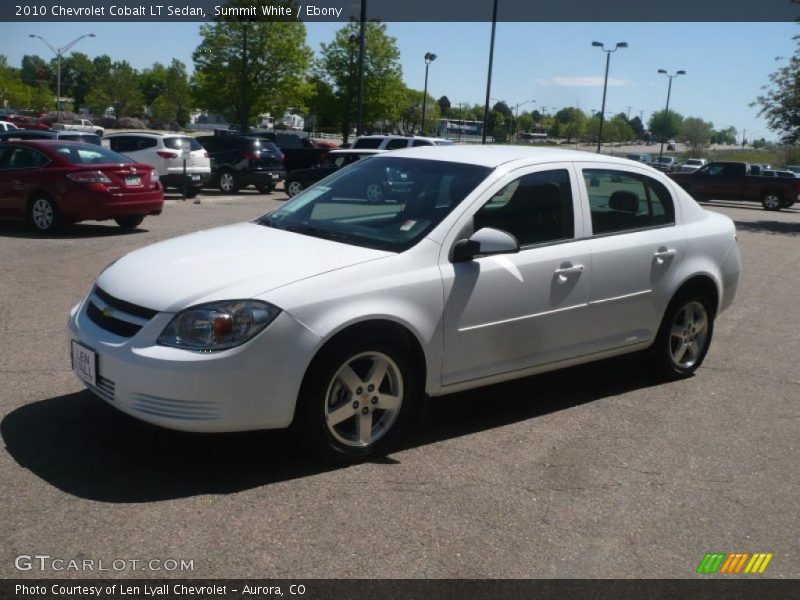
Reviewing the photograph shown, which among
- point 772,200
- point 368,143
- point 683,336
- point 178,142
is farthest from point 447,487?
point 772,200

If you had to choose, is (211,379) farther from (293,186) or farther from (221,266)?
(293,186)

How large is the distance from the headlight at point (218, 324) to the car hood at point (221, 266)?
0.05 m

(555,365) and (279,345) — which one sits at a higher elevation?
(279,345)

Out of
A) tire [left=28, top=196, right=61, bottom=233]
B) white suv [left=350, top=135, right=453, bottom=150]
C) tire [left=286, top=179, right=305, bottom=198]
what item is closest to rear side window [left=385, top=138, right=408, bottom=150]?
white suv [left=350, top=135, right=453, bottom=150]

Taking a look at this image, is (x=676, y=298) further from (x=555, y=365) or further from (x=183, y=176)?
(x=183, y=176)

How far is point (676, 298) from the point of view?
6.18 meters

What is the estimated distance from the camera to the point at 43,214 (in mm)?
13102

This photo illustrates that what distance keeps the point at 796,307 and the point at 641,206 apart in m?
5.05

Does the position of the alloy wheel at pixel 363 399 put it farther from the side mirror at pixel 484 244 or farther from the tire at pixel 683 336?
the tire at pixel 683 336

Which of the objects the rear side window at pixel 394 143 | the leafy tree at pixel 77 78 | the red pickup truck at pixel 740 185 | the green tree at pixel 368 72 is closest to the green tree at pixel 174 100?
the green tree at pixel 368 72

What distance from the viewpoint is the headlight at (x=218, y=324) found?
13.3ft

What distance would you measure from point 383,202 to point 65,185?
9.20 metres

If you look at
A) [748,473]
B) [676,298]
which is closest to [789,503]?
[748,473]

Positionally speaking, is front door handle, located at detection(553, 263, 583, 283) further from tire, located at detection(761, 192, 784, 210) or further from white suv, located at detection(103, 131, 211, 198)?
tire, located at detection(761, 192, 784, 210)
